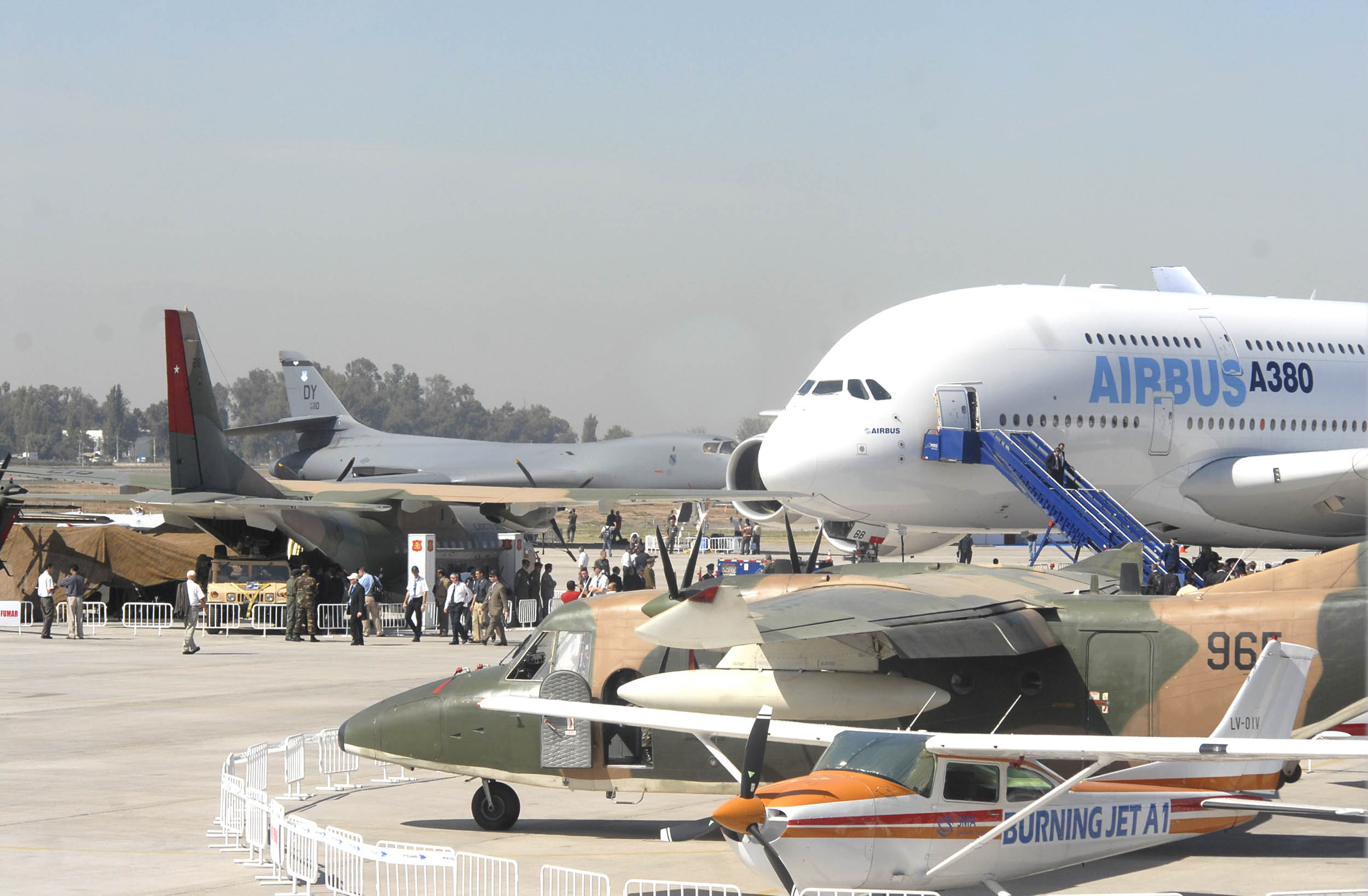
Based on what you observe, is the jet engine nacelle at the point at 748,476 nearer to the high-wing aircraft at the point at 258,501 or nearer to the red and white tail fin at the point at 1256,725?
the high-wing aircraft at the point at 258,501

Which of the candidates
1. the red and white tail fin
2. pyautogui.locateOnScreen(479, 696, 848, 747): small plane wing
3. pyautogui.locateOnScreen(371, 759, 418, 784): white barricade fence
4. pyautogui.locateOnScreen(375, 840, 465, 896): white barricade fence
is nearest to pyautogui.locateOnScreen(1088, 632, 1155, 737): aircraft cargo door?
the red and white tail fin

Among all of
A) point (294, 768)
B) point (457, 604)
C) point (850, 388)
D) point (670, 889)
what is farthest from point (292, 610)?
point (670, 889)

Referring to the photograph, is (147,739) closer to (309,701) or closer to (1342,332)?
(309,701)

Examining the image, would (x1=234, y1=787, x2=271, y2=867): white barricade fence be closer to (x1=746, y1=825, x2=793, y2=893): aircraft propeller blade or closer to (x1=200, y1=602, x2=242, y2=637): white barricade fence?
(x1=746, y1=825, x2=793, y2=893): aircraft propeller blade

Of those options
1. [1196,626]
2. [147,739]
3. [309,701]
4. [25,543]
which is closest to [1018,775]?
[1196,626]

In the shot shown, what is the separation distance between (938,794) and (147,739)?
1332 cm

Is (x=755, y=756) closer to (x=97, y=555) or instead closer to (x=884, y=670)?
(x=884, y=670)

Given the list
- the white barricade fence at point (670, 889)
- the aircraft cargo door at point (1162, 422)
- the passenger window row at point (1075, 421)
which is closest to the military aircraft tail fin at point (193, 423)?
the passenger window row at point (1075, 421)

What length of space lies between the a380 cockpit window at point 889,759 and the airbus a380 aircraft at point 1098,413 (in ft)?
53.7

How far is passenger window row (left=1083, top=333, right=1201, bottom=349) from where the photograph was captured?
29.4m

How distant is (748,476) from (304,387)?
5738cm

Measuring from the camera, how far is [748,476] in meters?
33.3

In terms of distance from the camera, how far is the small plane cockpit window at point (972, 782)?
11.3 meters

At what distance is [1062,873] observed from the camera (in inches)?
521
